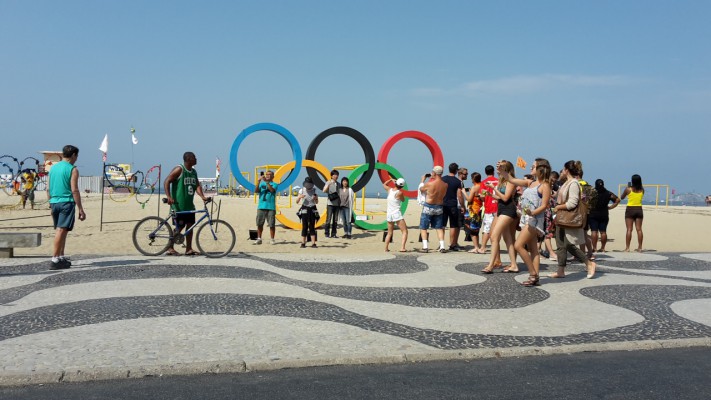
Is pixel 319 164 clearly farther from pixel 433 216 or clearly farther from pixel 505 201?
pixel 505 201

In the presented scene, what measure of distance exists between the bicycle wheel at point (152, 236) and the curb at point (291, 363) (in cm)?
669

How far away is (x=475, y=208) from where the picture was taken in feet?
41.6

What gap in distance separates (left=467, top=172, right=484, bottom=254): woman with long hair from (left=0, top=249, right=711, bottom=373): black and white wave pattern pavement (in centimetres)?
243

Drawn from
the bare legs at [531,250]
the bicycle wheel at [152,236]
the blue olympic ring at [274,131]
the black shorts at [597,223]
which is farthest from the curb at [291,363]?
the blue olympic ring at [274,131]

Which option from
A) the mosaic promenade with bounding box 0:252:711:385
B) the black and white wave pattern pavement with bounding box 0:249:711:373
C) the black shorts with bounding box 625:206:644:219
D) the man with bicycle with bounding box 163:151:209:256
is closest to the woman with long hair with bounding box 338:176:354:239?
the man with bicycle with bounding box 163:151:209:256

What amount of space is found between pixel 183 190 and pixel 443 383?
301 inches

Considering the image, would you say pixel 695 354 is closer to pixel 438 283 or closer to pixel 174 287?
pixel 438 283

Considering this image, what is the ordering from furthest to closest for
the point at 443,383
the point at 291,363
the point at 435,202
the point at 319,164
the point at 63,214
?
the point at 319,164
the point at 435,202
the point at 63,214
the point at 291,363
the point at 443,383

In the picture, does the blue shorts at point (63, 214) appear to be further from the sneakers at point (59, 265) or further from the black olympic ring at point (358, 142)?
the black olympic ring at point (358, 142)

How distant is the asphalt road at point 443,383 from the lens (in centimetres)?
383

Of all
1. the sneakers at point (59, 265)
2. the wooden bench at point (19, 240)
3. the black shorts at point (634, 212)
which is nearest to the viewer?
the sneakers at point (59, 265)

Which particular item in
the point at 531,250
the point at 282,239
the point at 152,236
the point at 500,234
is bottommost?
the point at 282,239

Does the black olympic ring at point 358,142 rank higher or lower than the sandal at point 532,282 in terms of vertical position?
higher

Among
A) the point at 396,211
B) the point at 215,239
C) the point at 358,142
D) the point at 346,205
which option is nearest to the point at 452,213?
the point at 396,211
